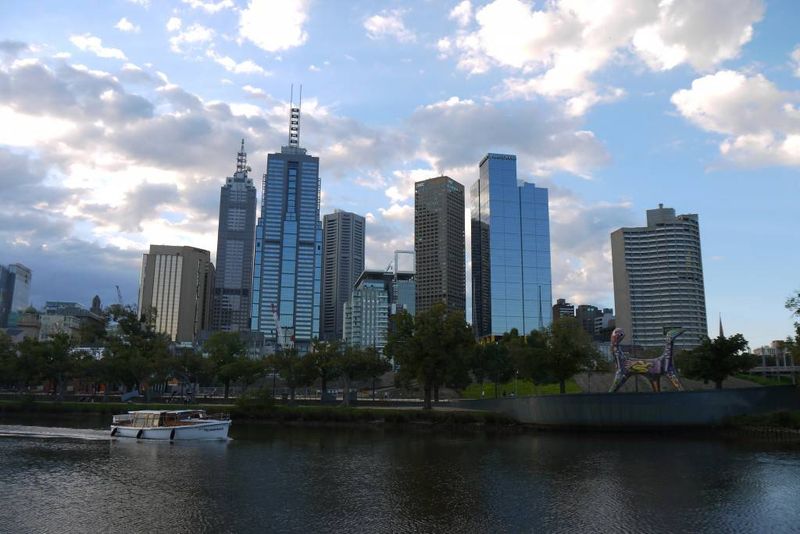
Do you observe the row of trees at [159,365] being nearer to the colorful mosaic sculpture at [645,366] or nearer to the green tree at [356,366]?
the green tree at [356,366]

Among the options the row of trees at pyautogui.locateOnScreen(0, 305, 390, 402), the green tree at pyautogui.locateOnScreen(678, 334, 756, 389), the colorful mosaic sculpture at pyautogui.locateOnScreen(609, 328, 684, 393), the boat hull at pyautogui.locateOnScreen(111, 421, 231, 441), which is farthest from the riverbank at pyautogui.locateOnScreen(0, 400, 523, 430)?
the green tree at pyautogui.locateOnScreen(678, 334, 756, 389)

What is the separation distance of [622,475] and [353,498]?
65.1 feet

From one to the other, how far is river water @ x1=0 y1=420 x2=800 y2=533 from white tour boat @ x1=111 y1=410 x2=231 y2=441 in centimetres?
255

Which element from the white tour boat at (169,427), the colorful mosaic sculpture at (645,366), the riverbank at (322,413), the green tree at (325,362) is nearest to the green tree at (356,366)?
the green tree at (325,362)

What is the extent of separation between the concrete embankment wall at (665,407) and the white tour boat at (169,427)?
40055mm

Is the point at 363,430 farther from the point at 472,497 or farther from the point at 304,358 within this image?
the point at 472,497

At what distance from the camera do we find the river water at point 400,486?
29.9 metres

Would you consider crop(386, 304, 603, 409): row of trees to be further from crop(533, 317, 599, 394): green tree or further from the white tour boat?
the white tour boat

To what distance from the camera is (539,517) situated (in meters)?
30.8

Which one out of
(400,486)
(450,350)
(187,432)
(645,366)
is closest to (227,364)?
(450,350)

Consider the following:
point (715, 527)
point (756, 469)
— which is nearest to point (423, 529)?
point (715, 527)

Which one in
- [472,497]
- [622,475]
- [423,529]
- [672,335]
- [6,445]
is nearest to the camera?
[423,529]

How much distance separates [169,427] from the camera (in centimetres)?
6669

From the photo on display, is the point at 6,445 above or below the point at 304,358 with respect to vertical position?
below
